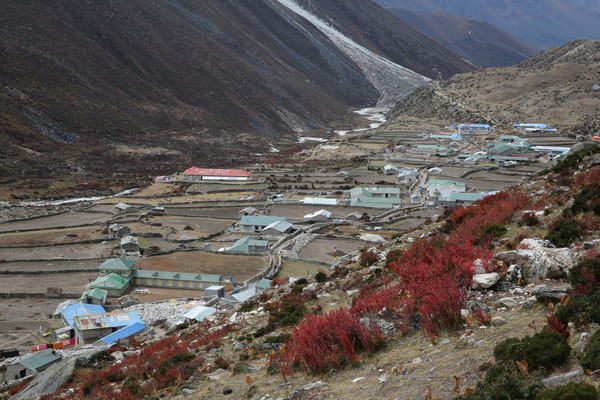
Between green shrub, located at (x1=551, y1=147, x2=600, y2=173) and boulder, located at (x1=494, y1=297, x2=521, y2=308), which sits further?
green shrub, located at (x1=551, y1=147, x2=600, y2=173)

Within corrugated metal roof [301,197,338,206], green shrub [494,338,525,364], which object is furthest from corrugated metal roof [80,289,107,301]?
corrugated metal roof [301,197,338,206]

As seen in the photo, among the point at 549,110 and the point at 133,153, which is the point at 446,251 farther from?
the point at 549,110

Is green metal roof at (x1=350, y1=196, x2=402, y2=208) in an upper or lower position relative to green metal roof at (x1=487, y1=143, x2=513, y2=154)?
lower

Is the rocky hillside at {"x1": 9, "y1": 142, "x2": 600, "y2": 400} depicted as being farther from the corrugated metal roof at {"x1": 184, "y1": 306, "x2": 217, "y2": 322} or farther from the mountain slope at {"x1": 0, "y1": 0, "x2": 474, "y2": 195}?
the mountain slope at {"x1": 0, "y1": 0, "x2": 474, "y2": 195}

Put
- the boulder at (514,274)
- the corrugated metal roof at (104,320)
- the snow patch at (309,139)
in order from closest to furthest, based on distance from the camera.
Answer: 1. the boulder at (514,274)
2. the corrugated metal roof at (104,320)
3. the snow patch at (309,139)

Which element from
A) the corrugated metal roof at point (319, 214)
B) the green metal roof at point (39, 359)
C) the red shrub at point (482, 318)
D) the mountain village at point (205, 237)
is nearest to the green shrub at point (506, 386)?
the red shrub at point (482, 318)

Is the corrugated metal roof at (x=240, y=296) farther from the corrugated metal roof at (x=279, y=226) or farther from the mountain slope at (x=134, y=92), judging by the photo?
the mountain slope at (x=134, y=92)

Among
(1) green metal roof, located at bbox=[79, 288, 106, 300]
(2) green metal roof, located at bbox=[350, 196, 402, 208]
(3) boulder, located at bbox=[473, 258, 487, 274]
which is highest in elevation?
(3) boulder, located at bbox=[473, 258, 487, 274]

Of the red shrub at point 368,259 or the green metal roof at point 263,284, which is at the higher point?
the red shrub at point 368,259
